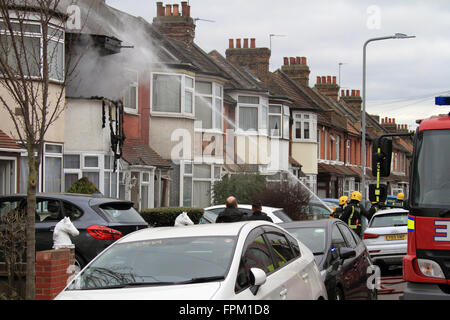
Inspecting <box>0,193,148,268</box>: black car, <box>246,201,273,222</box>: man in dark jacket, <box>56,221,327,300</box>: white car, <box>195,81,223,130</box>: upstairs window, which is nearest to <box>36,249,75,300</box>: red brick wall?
<box>0,193,148,268</box>: black car

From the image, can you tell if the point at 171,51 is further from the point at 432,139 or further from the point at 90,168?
the point at 432,139

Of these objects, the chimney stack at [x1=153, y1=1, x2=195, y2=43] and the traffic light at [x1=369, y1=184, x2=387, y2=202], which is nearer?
the traffic light at [x1=369, y1=184, x2=387, y2=202]

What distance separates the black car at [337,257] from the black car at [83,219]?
9.19 feet

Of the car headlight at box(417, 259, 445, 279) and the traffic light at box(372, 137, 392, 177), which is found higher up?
the traffic light at box(372, 137, 392, 177)

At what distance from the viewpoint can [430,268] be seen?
785 cm

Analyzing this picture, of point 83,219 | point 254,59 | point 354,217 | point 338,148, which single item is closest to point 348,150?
point 338,148

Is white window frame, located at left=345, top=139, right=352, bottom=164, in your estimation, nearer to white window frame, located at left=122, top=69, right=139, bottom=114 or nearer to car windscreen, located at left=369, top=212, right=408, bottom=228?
white window frame, located at left=122, top=69, right=139, bottom=114

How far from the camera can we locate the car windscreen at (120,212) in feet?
38.0

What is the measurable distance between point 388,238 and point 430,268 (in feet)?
27.4

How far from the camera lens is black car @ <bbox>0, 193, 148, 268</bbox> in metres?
10.9

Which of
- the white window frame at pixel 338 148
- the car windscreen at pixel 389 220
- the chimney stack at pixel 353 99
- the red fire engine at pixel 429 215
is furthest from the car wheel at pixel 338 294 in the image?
the chimney stack at pixel 353 99
